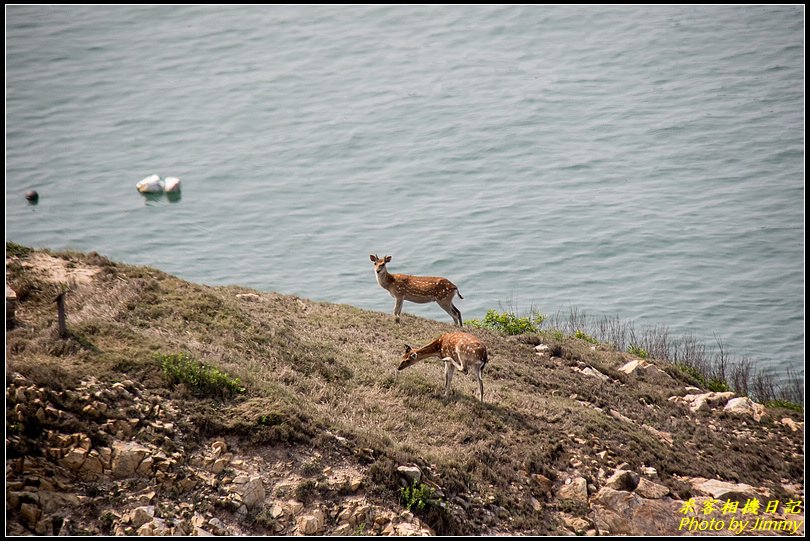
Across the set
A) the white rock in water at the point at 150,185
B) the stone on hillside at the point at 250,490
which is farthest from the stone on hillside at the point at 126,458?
the white rock in water at the point at 150,185

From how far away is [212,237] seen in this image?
41.2 m

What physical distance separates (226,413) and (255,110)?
4550cm

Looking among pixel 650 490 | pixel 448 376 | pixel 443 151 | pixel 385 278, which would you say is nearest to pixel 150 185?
pixel 443 151

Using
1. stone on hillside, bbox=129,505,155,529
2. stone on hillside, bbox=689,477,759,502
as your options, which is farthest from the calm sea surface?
stone on hillside, bbox=129,505,155,529

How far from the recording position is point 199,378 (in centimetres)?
1377

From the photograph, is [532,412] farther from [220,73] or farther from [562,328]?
[220,73]

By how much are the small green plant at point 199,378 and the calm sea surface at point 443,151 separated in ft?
63.6

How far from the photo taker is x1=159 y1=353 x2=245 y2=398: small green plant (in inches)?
538

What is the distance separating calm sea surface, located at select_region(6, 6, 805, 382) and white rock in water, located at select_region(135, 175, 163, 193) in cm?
74

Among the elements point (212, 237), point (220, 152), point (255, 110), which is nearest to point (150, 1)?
point (255, 110)

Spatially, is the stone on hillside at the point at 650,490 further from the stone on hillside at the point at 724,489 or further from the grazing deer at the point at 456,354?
the grazing deer at the point at 456,354

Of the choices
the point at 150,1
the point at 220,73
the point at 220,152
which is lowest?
the point at 220,152

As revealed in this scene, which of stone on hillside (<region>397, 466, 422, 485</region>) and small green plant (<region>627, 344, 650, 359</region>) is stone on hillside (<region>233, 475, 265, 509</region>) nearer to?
stone on hillside (<region>397, 466, 422, 485</region>)

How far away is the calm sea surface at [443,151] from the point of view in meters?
36.3
